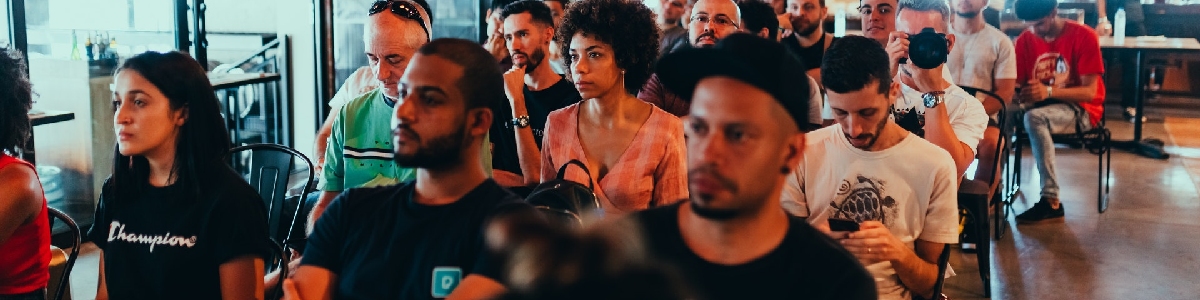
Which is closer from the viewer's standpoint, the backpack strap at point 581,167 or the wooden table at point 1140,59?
the backpack strap at point 581,167

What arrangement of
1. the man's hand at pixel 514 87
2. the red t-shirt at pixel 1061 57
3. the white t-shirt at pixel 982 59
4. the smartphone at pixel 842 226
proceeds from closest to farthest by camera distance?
the smartphone at pixel 842 226, the man's hand at pixel 514 87, the white t-shirt at pixel 982 59, the red t-shirt at pixel 1061 57

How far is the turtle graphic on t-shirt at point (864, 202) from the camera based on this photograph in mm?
2559

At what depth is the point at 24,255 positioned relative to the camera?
2580 millimetres

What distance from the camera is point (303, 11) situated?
21.1ft

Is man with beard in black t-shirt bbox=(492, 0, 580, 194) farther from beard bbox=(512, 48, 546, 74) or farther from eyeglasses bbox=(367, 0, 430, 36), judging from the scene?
eyeglasses bbox=(367, 0, 430, 36)

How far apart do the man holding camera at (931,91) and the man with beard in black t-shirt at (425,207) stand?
1.89 m

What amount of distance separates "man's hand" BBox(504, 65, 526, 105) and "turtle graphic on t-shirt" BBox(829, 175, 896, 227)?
1059 mm

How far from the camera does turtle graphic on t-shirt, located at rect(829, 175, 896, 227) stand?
256cm

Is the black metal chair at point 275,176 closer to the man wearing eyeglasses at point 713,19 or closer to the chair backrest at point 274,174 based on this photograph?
the chair backrest at point 274,174

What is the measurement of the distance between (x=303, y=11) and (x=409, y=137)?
4.82m

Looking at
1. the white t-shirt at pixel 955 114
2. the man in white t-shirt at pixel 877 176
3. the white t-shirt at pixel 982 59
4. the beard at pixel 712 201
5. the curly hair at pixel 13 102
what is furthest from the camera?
the white t-shirt at pixel 982 59

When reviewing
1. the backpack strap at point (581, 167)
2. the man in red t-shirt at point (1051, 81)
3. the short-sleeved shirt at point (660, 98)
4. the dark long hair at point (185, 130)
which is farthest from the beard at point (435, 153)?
the man in red t-shirt at point (1051, 81)

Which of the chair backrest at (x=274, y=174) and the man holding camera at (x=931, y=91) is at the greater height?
the man holding camera at (x=931, y=91)

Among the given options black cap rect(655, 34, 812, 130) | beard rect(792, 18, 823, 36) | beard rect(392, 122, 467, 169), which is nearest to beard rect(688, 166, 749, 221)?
black cap rect(655, 34, 812, 130)
